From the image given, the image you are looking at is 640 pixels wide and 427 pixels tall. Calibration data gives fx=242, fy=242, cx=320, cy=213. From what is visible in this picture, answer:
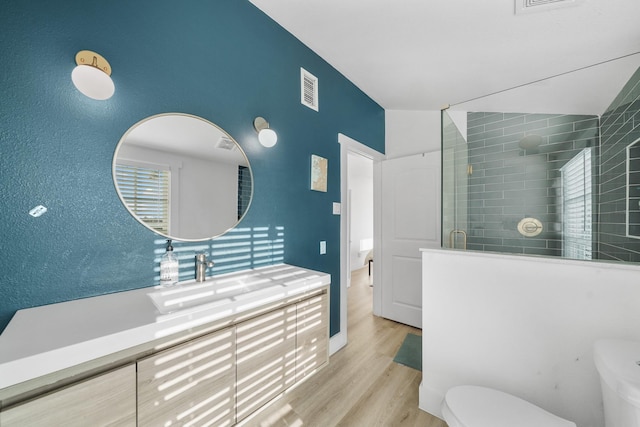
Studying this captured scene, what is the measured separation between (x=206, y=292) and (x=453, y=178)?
1.89 m

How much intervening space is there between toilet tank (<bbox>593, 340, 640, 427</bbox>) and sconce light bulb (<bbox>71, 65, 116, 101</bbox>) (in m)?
2.26

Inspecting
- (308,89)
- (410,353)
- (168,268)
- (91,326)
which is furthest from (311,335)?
(308,89)

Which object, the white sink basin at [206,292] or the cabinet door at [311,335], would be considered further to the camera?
the cabinet door at [311,335]

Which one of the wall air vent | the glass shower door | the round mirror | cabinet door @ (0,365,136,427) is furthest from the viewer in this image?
the wall air vent

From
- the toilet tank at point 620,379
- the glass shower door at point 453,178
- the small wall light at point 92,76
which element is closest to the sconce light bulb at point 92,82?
the small wall light at point 92,76

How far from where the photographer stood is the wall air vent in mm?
2062

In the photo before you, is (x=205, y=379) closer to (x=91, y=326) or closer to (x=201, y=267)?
(x=91, y=326)

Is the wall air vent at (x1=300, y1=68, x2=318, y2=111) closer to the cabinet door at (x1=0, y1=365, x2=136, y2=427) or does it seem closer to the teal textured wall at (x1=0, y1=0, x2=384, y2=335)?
the teal textured wall at (x1=0, y1=0, x2=384, y2=335)

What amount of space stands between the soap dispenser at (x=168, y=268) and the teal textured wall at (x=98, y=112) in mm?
46

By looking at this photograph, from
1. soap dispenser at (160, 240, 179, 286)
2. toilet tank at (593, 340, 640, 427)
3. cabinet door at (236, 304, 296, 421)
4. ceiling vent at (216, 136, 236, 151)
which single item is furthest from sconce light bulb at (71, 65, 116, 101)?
toilet tank at (593, 340, 640, 427)

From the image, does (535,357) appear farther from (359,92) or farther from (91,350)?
(359,92)

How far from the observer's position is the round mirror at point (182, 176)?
1196 mm

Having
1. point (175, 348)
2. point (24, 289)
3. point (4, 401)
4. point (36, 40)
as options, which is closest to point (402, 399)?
point (175, 348)

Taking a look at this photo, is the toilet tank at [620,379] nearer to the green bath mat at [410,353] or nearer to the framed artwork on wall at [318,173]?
the green bath mat at [410,353]
